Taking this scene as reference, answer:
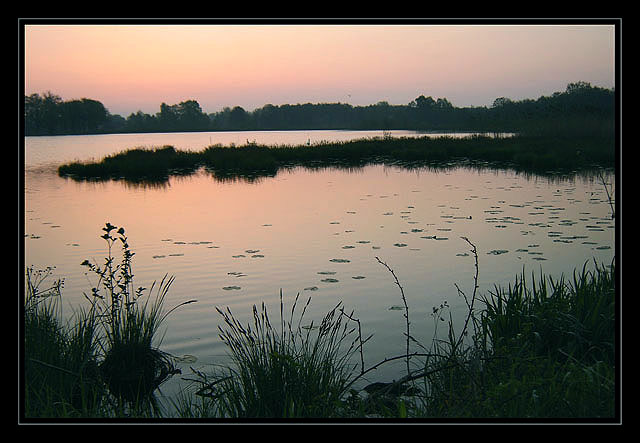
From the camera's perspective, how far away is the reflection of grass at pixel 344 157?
2223 cm

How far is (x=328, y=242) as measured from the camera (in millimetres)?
9891

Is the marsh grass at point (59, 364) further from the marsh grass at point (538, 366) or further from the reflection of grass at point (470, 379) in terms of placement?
the marsh grass at point (538, 366)

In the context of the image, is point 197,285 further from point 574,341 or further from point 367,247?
point 574,341

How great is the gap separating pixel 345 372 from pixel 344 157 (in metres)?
26.0

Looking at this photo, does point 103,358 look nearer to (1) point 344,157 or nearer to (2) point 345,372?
(2) point 345,372

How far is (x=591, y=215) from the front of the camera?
453 inches

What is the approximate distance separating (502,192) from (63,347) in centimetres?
1343

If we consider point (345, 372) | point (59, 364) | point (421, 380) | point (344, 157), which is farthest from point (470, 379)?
point (344, 157)

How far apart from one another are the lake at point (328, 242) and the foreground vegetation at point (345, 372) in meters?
0.49

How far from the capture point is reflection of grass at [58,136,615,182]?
22.2m

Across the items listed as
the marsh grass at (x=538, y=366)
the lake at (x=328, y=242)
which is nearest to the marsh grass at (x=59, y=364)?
the lake at (x=328, y=242)
